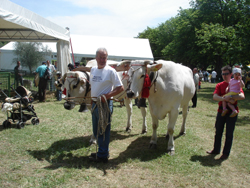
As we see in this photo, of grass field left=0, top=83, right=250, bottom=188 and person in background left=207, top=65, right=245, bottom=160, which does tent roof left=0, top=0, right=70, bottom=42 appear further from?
person in background left=207, top=65, right=245, bottom=160

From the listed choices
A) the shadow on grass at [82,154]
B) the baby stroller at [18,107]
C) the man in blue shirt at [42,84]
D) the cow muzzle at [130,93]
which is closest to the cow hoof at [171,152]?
the shadow on grass at [82,154]

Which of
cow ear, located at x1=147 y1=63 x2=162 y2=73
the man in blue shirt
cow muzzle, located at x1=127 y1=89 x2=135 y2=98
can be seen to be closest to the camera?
cow muzzle, located at x1=127 y1=89 x2=135 y2=98

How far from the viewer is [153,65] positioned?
13.7ft

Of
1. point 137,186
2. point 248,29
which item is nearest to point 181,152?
point 137,186

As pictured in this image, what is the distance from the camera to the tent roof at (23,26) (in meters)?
7.03

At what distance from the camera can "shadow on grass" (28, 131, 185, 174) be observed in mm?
4008

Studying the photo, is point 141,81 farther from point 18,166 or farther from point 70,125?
point 70,125

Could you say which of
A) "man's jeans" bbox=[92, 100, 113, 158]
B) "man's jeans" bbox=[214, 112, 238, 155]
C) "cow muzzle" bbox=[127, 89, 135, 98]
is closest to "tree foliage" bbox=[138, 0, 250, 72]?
"man's jeans" bbox=[214, 112, 238, 155]

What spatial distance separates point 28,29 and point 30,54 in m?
21.6

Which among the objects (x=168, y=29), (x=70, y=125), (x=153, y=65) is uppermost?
(x=168, y=29)

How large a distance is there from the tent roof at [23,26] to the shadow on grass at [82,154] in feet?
15.4

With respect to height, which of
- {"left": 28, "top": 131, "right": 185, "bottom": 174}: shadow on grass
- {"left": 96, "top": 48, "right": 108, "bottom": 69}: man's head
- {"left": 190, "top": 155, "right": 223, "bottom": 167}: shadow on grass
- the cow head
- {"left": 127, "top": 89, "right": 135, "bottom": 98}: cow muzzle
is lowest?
{"left": 28, "top": 131, "right": 185, "bottom": 174}: shadow on grass

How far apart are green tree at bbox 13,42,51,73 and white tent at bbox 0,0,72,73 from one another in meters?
19.2

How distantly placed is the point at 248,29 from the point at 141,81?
16943 mm
